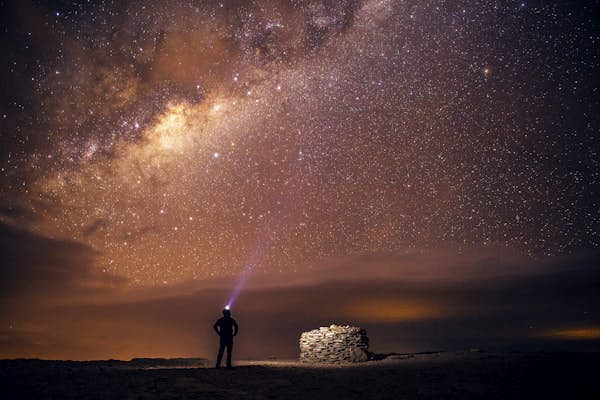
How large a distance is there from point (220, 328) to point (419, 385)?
641 centimetres

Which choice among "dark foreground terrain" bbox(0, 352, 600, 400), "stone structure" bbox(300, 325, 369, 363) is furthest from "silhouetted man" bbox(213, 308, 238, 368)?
"stone structure" bbox(300, 325, 369, 363)

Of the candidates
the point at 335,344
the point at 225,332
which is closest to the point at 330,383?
the point at 225,332

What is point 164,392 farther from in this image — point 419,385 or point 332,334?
point 332,334

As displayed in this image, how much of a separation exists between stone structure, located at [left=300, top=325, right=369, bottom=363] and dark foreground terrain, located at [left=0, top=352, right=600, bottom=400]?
5.83m

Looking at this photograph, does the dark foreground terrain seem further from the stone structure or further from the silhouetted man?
the stone structure

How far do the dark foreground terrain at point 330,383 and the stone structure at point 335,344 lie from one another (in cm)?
583

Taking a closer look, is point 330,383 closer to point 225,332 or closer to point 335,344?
point 225,332

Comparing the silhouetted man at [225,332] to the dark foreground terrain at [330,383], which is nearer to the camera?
the dark foreground terrain at [330,383]

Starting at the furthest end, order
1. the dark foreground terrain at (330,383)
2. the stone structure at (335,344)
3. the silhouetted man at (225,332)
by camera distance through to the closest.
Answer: the stone structure at (335,344)
the silhouetted man at (225,332)
the dark foreground terrain at (330,383)

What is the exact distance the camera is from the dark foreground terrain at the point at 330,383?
8.18m

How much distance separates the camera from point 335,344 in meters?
17.6

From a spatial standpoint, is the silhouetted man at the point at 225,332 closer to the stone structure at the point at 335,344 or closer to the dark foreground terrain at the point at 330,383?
the dark foreground terrain at the point at 330,383

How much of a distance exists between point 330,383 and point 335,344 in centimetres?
837

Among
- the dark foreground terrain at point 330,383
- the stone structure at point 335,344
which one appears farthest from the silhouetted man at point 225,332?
the stone structure at point 335,344
